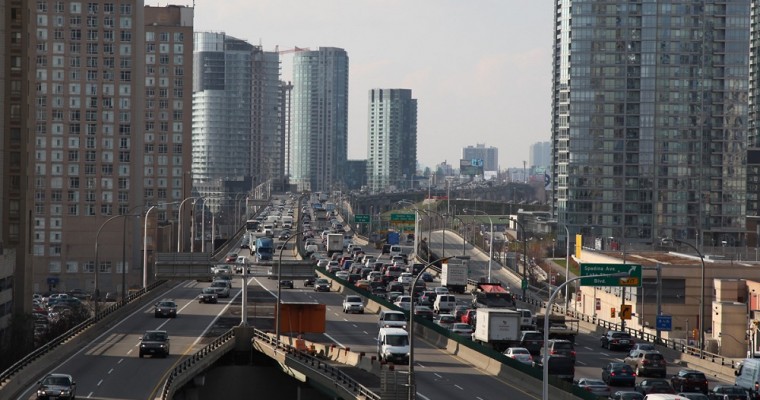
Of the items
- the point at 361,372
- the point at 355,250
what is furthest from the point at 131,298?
the point at 355,250

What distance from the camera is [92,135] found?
19112 cm

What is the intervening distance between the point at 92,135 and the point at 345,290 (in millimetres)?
76092

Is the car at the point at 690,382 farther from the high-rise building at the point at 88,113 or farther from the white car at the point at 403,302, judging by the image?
the high-rise building at the point at 88,113

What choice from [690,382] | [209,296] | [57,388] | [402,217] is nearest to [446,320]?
[209,296]

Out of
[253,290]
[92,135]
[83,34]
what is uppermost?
[83,34]

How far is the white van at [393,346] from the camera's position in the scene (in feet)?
231

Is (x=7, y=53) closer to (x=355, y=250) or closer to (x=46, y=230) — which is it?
(x=46, y=230)

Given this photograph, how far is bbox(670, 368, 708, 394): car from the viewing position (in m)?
61.6

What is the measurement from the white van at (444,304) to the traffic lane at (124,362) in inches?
701

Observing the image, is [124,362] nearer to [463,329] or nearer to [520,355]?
[520,355]

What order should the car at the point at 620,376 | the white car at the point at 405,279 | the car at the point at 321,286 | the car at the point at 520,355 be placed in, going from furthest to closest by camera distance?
the white car at the point at 405,279 < the car at the point at 321,286 < the car at the point at 520,355 < the car at the point at 620,376

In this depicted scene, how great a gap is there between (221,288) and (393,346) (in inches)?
1990

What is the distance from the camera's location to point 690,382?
61.7 m

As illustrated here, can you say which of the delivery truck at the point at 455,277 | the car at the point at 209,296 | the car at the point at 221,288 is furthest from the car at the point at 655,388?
the delivery truck at the point at 455,277
